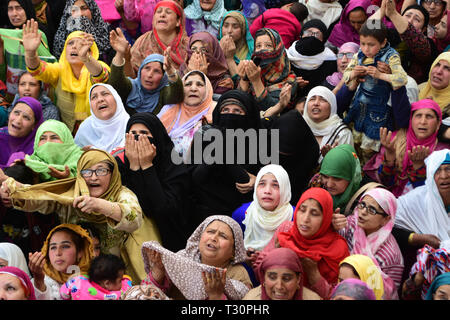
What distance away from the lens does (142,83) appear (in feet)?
20.9

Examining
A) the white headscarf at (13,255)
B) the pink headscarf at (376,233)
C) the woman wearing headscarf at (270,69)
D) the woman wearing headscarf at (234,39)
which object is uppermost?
the woman wearing headscarf at (234,39)

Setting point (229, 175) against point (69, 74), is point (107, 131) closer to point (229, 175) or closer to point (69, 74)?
point (69, 74)

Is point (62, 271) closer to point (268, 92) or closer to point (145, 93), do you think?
point (145, 93)

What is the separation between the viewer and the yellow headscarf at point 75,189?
477 cm

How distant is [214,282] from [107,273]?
76 centimetres

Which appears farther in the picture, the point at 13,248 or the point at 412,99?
the point at 412,99

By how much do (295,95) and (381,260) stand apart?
221 cm

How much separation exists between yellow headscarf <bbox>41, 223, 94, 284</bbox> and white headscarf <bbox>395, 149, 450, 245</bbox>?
2.12 meters

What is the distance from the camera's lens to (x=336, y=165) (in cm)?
528

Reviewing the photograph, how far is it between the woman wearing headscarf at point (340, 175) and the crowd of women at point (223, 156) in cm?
1

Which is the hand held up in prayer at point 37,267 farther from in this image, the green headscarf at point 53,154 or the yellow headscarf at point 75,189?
the green headscarf at point 53,154

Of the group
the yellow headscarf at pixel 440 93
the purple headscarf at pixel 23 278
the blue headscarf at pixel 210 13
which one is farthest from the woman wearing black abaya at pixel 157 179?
the blue headscarf at pixel 210 13

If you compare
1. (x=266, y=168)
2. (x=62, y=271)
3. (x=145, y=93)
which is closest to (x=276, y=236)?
(x=266, y=168)

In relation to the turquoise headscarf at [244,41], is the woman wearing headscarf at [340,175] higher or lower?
lower
